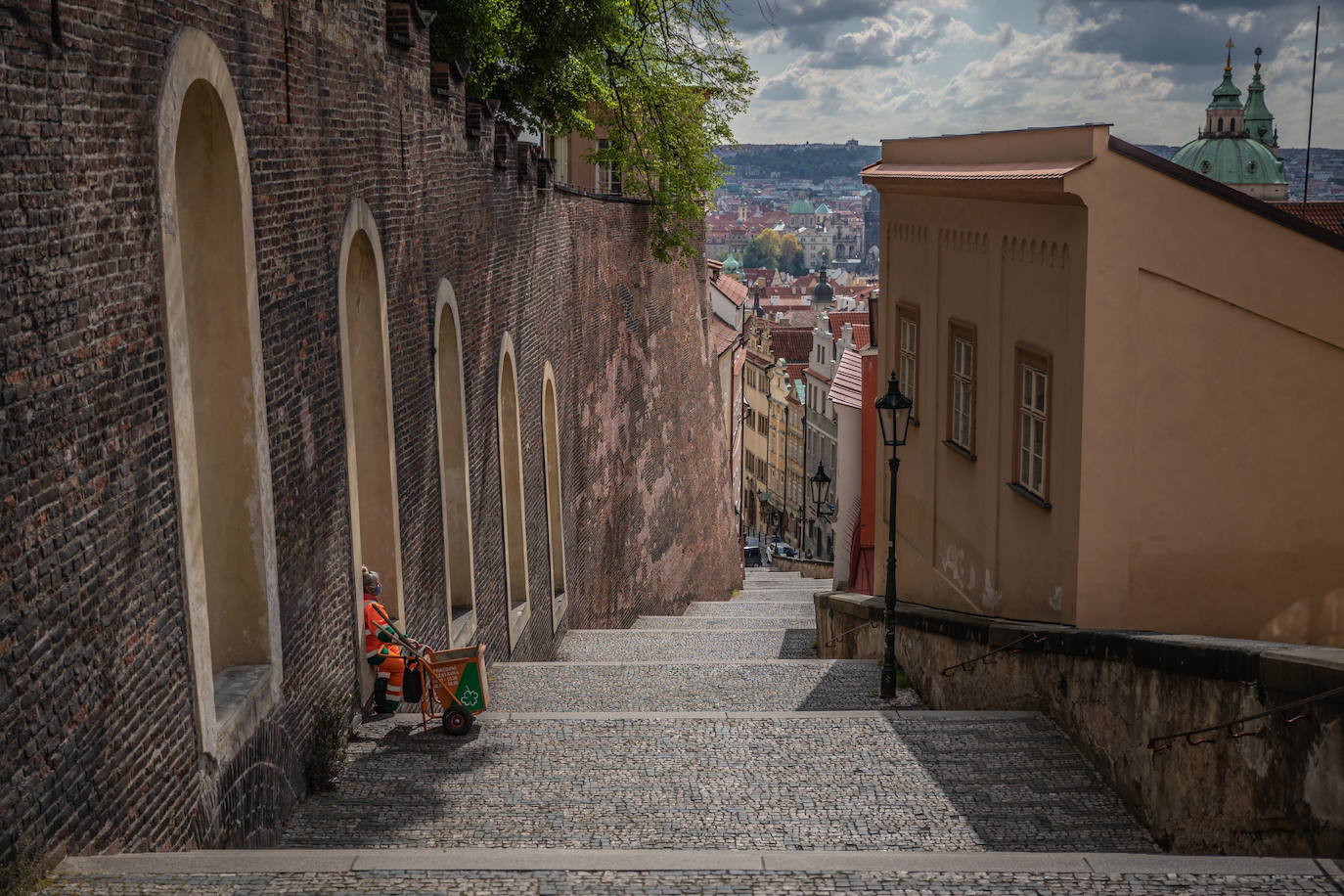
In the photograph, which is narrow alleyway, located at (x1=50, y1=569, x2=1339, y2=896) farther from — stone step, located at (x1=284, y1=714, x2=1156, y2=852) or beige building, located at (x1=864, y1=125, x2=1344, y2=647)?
beige building, located at (x1=864, y1=125, x2=1344, y2=647)

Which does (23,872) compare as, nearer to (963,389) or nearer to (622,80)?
(963,389)

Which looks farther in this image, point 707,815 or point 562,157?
point 562,157

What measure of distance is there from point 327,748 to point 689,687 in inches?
198

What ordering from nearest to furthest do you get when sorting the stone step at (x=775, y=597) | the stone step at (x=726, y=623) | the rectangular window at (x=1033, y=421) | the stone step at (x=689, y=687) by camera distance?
the rectangular window at (x=1033, y=421)
the stone step at (x=689, y=687)
the stone step at (x=726, y=623)
the stone step at (x=775, y=597)

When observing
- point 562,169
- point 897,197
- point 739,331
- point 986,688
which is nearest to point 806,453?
point 739,331

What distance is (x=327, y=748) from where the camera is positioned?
8.37 metres

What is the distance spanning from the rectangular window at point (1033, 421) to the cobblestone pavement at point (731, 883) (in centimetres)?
546

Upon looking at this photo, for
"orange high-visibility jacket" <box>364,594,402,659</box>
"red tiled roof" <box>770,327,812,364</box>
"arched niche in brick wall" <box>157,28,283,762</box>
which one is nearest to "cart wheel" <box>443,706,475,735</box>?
"orange high-visibility jacket" <box>364,594,402,659</box>

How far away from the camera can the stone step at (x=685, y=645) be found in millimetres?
17203

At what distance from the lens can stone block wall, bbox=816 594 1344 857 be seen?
636 centimetres

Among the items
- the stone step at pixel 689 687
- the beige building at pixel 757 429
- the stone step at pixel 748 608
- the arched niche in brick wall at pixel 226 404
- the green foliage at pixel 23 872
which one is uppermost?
the arched niche in brick wall at pixel 226 404

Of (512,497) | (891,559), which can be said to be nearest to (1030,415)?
(891,559)

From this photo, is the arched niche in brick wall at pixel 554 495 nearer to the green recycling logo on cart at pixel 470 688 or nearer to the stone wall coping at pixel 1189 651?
the stone wall coping at pixel 1189 651

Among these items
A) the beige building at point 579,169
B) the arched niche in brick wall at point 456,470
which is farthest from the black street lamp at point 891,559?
the beige building at point 579,169
